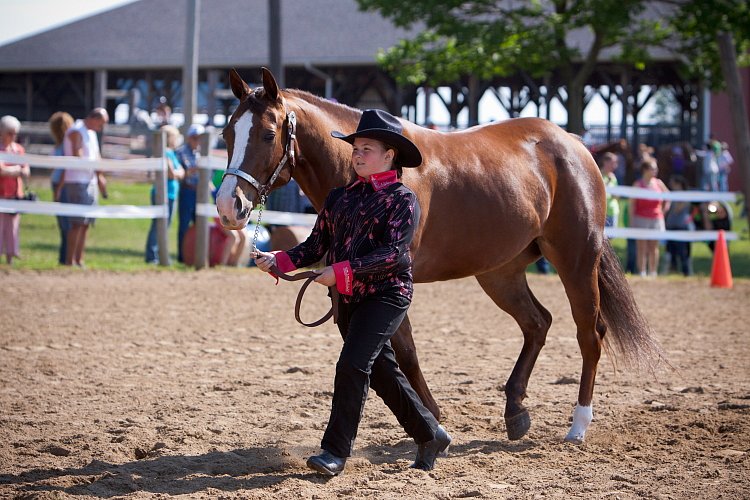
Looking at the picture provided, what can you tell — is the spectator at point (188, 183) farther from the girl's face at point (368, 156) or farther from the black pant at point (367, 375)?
the girl's face at point (368, 156)

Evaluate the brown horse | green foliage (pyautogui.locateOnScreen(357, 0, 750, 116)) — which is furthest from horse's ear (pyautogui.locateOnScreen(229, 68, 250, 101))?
green foliage (pyautogui.locateOnScreen(357, 0, 750, 116))

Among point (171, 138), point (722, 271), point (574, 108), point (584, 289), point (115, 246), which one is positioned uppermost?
point (574, 108)

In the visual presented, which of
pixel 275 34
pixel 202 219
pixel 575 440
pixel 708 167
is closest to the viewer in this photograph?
pixel 575 440

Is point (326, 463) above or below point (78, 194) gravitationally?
below

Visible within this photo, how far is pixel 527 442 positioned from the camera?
17.1 feet

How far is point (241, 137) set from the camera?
4469 mm

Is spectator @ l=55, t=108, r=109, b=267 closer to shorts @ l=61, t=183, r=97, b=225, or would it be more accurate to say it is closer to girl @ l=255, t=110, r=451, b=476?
shorts @ l=61, t=183, r=97, b=225

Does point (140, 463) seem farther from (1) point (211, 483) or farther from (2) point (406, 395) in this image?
(2) point (406, 395)

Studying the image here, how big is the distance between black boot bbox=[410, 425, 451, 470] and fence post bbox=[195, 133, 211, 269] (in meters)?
8.55

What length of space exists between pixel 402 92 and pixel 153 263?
20716mm

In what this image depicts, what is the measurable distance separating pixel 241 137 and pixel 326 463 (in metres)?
1.62

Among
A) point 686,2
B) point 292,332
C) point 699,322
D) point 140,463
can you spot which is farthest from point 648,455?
Result: point 686,2

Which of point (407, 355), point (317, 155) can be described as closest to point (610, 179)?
point (407, 355)

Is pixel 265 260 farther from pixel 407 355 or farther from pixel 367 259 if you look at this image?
pixel 407 355
